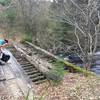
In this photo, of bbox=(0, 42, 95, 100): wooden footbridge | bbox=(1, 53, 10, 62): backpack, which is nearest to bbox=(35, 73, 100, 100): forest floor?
bbox=(0, 42, 95, 100): wooden footbridge

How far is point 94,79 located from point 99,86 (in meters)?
0.92

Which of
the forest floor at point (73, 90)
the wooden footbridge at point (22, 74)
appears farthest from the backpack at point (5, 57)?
the forest floor at point (73, 90)

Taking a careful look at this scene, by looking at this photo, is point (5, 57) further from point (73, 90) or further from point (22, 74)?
point (73, 90)

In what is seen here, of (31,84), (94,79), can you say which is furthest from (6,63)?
(94,79)

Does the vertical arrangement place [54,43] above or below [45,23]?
below

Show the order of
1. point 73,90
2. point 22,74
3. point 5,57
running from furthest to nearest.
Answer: point 5,57
point 22,74
point 73,90

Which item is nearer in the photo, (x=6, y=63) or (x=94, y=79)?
(x=94, y=79)

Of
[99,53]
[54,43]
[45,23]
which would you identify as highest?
[45,23]

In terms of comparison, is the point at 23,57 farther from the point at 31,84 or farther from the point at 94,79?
the point at 94,79

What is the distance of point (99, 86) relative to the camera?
7914 millimetres

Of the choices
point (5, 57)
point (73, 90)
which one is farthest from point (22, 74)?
point (73, 90)

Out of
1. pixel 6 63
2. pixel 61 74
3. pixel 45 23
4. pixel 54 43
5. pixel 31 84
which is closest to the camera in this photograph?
pixel 61 74

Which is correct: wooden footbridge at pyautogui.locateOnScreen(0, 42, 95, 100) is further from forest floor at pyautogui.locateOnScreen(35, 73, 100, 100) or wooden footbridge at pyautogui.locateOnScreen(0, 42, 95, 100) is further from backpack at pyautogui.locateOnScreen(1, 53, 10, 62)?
forest floor at pyautogui.locateOnScreen(35, 73, 100, 100)

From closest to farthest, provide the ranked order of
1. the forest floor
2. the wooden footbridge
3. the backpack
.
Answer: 1. the forest floor
2. the wooden footbridge
3. the backpack
